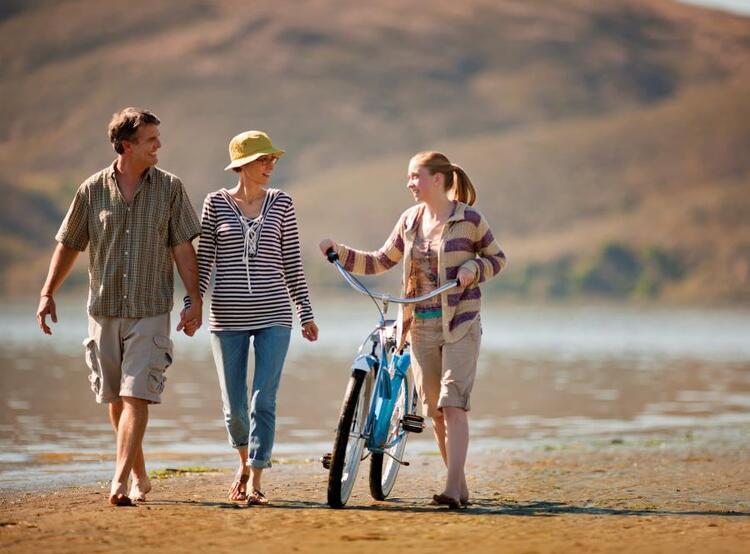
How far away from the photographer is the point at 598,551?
5.81 metres

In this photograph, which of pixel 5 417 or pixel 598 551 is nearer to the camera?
pixel 598 551

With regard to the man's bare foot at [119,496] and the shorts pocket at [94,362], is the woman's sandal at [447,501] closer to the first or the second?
the man's bare foot at [119,496]

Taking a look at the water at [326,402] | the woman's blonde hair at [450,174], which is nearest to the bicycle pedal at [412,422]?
the woman's blonde hair at [450,174]

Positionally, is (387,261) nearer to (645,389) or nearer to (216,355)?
(216,355)

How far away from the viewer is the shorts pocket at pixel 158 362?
6.91 m

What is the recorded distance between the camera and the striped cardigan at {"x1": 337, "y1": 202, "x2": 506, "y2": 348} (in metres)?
7.33

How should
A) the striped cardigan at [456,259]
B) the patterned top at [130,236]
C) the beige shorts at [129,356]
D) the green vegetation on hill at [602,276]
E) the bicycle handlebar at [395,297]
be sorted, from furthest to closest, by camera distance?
the green vegetation on hill at [602,276], the striped cardigan at [456,259], the bicycle handlebar at [395,297], the patterned top at [130,236], the beige shorts at [129,356]

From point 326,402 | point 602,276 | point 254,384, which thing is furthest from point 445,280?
point 602,276

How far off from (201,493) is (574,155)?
16836 cm

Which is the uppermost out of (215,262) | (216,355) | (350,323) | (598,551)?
(350,323)

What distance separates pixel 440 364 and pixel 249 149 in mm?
1596

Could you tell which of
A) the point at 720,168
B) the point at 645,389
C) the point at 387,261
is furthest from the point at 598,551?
the point at 720,168

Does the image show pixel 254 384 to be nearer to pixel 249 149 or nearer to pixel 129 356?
pixel 129 356

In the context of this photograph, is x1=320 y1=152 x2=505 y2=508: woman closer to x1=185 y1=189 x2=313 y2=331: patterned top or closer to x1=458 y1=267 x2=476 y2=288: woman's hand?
x1=458 y1=267 x2=476 y2=288: woman's hand
